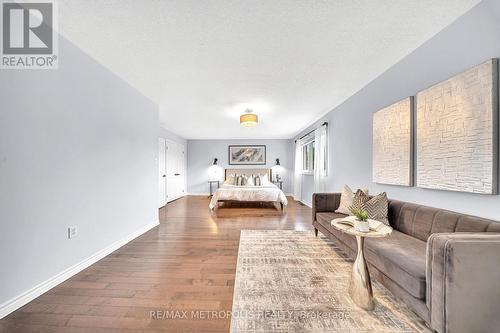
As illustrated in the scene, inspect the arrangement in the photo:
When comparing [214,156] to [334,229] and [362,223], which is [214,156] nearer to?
[334,229]

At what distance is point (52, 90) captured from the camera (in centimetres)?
184

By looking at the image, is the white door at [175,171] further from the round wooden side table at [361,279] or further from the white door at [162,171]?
the round wooden side table at [361,279]

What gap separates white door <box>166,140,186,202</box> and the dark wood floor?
3628 mm

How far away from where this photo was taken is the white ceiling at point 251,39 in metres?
1.60

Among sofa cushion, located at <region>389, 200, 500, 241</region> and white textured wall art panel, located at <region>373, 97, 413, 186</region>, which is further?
white textured wall art panel, located at <region>373, 97, 413, 186</region>

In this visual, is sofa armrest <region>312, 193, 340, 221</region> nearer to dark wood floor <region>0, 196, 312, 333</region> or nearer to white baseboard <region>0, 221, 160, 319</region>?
dark wood floor <region>0, 196, 312, 333</region>

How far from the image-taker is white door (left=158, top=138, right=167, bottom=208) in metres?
5.86

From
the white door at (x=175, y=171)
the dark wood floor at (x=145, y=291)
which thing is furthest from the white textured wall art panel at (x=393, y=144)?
the white door at (x=175, y=171)

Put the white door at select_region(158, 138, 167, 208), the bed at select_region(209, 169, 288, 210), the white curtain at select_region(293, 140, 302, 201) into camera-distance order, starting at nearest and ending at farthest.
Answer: the bed at select_region(209, 169, 288, 210) < the white door at select_region(158, 138, 167, 208) < the white curtain at select_region(293, 140, 302, 201)

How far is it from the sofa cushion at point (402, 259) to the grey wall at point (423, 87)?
0.51 meters

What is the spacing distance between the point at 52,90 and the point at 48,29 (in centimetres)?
54

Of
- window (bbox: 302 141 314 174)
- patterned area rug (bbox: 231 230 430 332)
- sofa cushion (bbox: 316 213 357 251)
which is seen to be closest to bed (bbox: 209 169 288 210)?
window (bbox: 302 141 314 174)

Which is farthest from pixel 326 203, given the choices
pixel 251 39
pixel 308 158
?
pixel 308 158

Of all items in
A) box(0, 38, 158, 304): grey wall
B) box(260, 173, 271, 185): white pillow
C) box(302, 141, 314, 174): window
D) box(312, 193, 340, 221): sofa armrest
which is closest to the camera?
box(0, 38, 158, 304): grey wall
